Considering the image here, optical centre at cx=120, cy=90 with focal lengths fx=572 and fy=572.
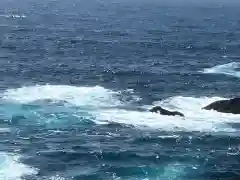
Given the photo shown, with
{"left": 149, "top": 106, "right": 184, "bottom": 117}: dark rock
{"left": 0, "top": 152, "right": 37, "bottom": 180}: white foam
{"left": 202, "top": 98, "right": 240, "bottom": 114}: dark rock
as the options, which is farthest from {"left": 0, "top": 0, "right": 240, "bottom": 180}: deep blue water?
{"left": 202, "top": 98, "right": 240, "bottom": 114}: dark rock

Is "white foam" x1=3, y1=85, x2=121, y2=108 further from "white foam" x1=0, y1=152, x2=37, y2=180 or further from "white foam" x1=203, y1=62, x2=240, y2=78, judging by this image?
"white foam" x1=203, y1=62, x2=240, y2=78

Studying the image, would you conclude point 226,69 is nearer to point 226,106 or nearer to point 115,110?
point 226,106

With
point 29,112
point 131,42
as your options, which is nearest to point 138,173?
point 29,112

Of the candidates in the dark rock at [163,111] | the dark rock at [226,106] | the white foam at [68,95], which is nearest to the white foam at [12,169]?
the white foam at [68,95]

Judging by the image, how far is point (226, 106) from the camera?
2876 inches

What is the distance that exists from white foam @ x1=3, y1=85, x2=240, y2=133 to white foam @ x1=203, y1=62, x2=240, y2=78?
2045 cm

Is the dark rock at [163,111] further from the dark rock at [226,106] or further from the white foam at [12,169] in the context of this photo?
the white foam at [12,169]

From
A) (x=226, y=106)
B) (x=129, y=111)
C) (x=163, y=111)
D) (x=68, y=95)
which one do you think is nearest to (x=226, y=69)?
(x=226, y=106)

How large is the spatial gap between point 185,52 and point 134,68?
81.0 ft

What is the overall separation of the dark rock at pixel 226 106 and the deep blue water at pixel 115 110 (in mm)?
1316

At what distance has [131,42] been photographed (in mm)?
138500

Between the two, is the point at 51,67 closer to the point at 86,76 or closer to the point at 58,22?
the point at 86,76

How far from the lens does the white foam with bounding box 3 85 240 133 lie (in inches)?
2625

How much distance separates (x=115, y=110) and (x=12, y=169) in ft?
74.5
